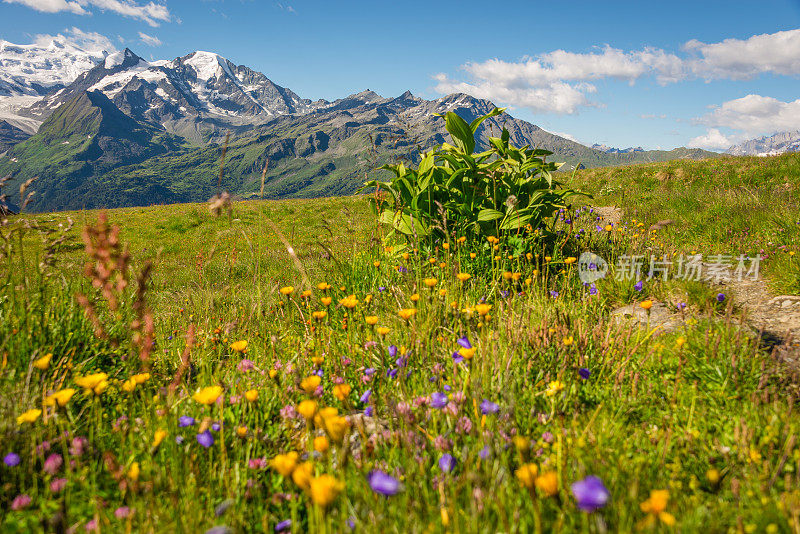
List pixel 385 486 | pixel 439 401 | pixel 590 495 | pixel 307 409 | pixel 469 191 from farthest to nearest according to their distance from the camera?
1. pixel 469 191
2. pixel 439 401
3. pixel 307 409
4. pixel 385 486
5. pixel 590 495

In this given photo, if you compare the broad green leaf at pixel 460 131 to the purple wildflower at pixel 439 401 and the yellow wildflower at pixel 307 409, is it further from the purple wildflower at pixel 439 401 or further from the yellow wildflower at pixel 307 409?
the yellow wildflower at pixel 307 409

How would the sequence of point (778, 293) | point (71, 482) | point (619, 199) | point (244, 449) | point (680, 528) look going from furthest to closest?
point (619, 199) → point (778, 293) → point (244, 449) → point (71, 482) → point (680, 528)

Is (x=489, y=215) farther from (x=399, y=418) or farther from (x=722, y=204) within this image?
(x=722, y=204)

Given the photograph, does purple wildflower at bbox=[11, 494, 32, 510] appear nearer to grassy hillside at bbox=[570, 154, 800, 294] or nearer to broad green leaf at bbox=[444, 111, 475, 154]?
broad green leaf at bbox=[444, 111, 475, 154]

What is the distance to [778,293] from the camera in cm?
404

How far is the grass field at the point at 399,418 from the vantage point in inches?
57.5

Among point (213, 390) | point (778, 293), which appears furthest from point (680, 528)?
point (778, 293)

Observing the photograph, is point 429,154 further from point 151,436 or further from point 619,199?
point 619,199

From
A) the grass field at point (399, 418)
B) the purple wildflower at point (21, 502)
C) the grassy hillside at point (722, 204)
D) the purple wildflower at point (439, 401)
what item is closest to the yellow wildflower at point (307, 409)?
the grass field at point (399, 418)

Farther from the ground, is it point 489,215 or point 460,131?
point 460,131

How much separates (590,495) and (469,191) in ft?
13.5

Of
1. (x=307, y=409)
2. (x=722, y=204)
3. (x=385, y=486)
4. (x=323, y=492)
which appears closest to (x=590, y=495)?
(x=385, y=486)

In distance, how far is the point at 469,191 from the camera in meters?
4.80

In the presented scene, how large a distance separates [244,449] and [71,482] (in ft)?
2.35
